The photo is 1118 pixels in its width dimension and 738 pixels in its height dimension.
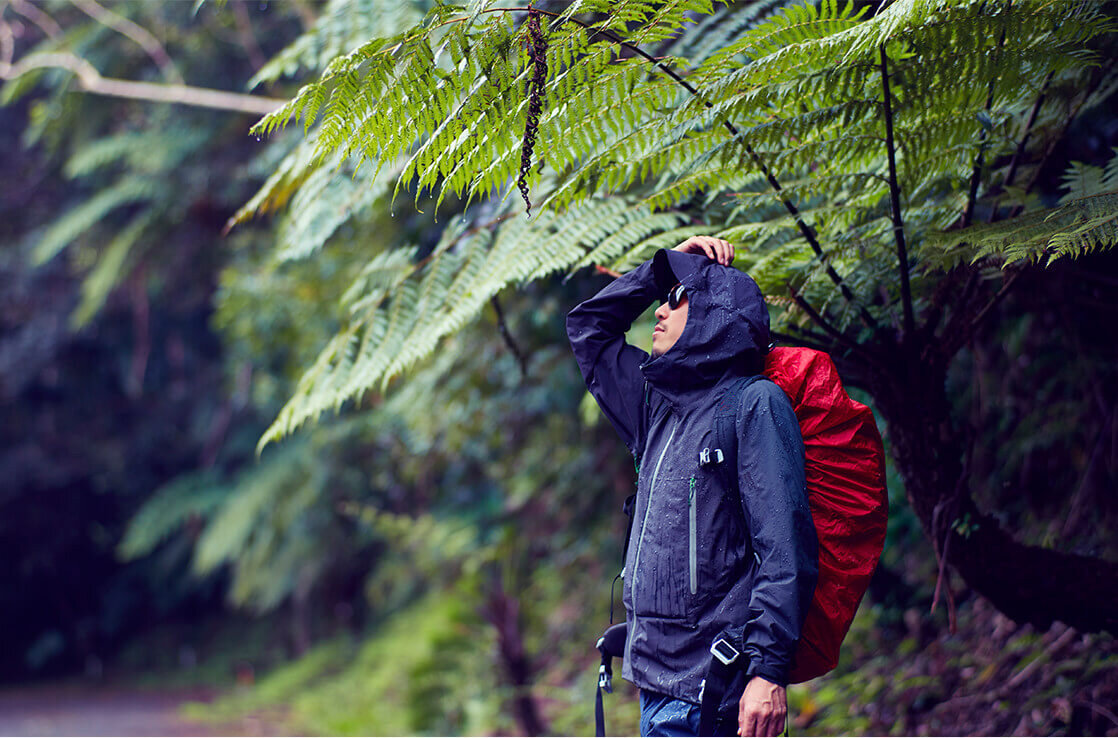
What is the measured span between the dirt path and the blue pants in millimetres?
7852

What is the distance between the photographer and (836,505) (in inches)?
64.4

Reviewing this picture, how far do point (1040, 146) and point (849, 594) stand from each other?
1630 mm

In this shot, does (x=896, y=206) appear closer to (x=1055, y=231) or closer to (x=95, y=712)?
(x=1055, y=231)

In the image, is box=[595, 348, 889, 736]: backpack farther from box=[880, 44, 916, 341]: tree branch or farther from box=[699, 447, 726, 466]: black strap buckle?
box=[880, 44, 916, 341]: tree branch

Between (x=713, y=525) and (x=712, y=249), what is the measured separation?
0.68 metres

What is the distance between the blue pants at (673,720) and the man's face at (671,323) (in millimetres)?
747

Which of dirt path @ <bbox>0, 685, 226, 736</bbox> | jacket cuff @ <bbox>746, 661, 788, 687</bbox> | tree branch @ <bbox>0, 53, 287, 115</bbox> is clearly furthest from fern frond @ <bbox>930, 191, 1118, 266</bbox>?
dirt path @ <bbox>0, 685, 226, 736</bbox>

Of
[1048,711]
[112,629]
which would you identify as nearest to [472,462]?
[1048,711]

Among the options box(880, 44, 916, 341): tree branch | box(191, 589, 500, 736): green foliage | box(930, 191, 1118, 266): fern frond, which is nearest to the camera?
box(930, 191, 1118, 266): fern frond

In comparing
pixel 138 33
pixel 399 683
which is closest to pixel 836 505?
pixel 399 683

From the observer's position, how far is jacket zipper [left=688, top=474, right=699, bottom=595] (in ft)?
5.38

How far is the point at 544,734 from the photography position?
5.30 meters

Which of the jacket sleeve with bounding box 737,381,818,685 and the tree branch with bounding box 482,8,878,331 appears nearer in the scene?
the jacket sleeve with bounding box 737,381,818,685

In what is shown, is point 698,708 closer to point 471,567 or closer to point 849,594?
point 849,594
